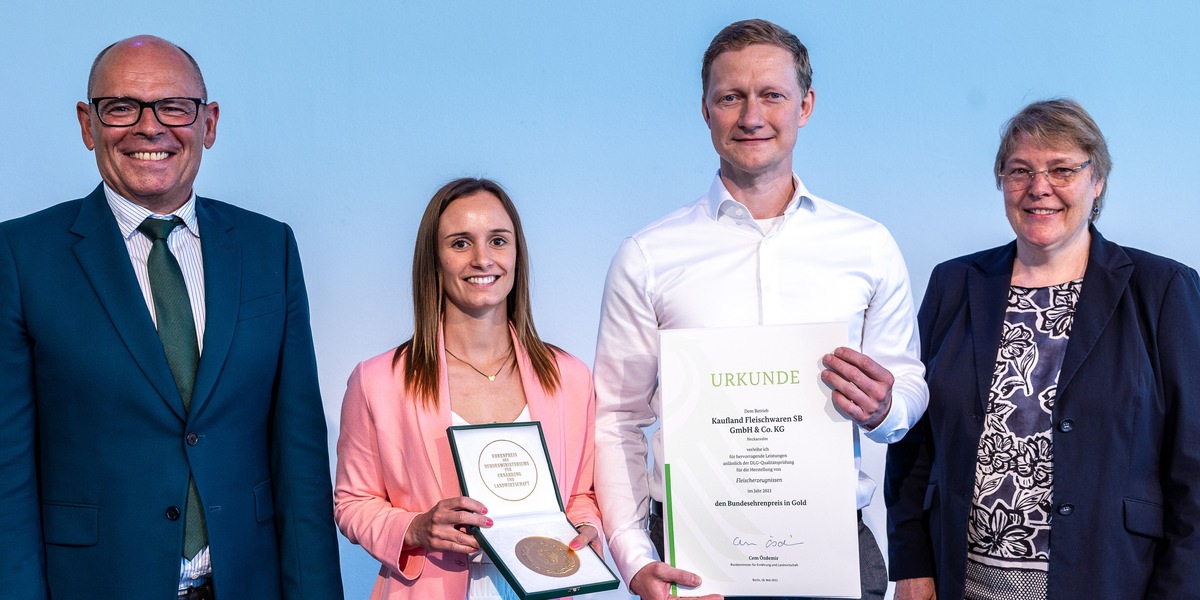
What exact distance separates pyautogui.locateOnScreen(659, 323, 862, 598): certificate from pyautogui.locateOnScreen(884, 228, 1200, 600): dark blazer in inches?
20.9

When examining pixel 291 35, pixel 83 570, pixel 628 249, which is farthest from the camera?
pixel 291 35

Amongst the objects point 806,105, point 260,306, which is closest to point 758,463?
point 806,105

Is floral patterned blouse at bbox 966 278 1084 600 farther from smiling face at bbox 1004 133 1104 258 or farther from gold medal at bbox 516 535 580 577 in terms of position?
gold medal at bbox 516 535 580 577

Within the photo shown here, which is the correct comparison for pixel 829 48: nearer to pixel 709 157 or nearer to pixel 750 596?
pixel 709 157

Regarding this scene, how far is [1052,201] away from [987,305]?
11.0 inches

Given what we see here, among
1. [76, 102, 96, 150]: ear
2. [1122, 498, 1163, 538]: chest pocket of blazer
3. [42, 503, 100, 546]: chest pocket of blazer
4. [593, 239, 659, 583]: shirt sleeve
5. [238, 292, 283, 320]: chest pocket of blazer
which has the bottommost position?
[1122, 498, 1163, 538]: chest pocket of blazer

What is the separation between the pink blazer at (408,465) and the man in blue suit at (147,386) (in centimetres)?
12

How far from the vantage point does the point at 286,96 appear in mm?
3627

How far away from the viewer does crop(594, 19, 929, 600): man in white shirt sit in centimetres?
216

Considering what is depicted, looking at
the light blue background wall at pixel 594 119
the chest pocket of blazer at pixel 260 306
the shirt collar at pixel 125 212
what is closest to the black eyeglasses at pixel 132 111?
the shirt collar at pixel 125 212

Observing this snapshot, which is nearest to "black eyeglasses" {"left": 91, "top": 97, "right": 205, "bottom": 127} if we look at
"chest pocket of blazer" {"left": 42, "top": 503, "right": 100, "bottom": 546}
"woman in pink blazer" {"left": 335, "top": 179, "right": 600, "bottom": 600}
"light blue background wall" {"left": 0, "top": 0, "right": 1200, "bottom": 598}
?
"woman in pink blazer" {"left": 335, "top": 179, "right": 600, "bottom": 600}

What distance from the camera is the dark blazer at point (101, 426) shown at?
76.0 inches

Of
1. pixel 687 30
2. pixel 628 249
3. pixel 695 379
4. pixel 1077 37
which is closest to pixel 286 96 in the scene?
pixel 687 30

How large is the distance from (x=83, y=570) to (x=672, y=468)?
3.74ft
